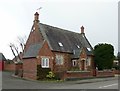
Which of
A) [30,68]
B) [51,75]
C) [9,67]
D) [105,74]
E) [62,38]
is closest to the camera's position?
[51,75]

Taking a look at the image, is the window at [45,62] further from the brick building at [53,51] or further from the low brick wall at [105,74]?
the low brick wall at [105,74]

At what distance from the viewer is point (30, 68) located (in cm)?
4106

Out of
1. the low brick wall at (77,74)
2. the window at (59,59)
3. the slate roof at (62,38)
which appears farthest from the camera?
the slate roof at (62,38)

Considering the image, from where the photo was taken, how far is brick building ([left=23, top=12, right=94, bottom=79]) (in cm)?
4116

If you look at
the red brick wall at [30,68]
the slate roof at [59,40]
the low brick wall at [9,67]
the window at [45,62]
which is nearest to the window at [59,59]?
the slate roof at [59,40]

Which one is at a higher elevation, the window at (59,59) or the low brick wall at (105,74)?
the window at (59,59)

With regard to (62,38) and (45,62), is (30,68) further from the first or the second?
(62,38)

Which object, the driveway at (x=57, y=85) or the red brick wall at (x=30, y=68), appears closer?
the driveway at (x=57, y=85)

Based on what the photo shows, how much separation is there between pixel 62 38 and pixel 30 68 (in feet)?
39.4

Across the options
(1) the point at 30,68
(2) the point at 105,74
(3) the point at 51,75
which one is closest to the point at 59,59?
(3) the point at 51,75

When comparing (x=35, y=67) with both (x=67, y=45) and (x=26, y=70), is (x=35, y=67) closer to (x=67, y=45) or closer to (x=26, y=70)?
(x=26, y=70)

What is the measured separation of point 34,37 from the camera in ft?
157

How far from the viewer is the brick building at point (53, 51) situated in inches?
1620

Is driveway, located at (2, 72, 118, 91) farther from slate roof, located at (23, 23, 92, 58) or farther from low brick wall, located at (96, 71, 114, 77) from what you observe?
low brick wall, located at (96, 71, 114, 77)
